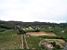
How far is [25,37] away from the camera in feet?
38.3

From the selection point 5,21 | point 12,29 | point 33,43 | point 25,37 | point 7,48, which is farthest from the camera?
point 5,21

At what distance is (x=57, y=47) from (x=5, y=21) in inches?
240

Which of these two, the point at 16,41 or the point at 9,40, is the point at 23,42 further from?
the point at 9,40

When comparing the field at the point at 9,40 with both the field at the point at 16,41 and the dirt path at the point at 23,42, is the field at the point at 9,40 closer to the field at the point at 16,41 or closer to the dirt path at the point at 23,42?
the field at the point at 16,41

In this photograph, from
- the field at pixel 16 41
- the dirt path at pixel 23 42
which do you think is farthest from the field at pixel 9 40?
the dirt path at pixel 23 42

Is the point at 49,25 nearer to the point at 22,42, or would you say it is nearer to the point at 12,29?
the point at 12,29

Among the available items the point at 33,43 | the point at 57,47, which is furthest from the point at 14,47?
the point at 57,47


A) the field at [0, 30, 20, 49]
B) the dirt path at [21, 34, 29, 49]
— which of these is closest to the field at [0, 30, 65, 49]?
the field at [0, 30, 20, 49]

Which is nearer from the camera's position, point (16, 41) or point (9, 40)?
point (16, 41)

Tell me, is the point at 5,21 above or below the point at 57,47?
above

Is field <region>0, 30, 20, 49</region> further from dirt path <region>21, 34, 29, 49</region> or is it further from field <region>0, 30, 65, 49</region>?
dirt path <region>21, 34, 29, 49</region>

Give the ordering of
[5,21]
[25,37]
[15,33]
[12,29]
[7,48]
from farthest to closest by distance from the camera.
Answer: [5,21] → [12,29] → [15,33] → [25,37] → [7,48]

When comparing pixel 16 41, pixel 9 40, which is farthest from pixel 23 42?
pixel 9 40

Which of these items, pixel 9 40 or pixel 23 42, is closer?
pixel 23 42
